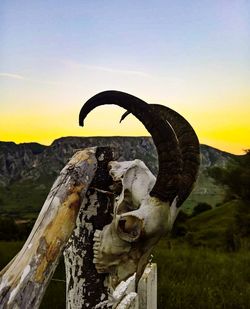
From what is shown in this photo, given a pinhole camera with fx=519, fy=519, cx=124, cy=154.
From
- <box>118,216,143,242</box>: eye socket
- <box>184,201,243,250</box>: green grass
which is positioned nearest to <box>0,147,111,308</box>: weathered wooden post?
<box>118,216,143,242</box>: eye socket

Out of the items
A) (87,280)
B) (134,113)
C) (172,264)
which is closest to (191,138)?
(134,113)

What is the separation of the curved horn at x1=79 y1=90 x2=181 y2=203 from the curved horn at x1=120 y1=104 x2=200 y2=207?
0.20m

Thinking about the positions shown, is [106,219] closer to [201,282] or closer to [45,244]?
[45,244]

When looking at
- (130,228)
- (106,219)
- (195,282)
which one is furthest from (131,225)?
(195,282)

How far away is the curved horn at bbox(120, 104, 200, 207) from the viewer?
2244mm

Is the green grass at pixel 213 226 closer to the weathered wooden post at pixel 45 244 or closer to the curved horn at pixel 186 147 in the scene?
the curved horn at pixel 186 147

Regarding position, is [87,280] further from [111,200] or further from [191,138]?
[191,138]

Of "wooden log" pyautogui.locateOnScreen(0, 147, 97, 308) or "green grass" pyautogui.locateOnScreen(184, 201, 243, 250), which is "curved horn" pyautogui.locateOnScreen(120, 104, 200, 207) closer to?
"wooden log" pyautogui.locateOnScreen(0, 147, 97, 308)

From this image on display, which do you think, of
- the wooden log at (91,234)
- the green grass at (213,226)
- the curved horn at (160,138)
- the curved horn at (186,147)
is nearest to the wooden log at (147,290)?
the wooden log at (91,234)

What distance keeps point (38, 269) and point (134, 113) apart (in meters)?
0.71

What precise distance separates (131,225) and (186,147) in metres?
0.55

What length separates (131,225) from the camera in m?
1.99

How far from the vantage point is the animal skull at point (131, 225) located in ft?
6.46

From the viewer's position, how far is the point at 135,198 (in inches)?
83.8
